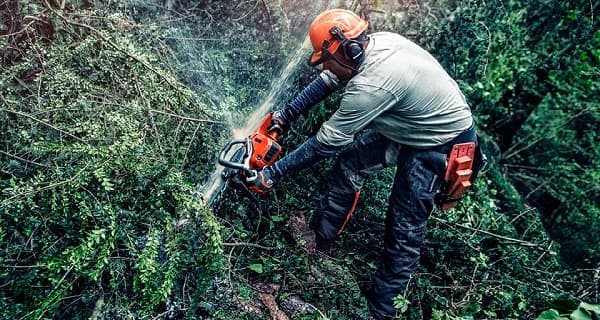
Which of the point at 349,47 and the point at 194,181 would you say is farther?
the point at 194,181

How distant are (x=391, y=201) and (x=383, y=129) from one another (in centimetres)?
53

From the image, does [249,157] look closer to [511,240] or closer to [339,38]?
[339,38]

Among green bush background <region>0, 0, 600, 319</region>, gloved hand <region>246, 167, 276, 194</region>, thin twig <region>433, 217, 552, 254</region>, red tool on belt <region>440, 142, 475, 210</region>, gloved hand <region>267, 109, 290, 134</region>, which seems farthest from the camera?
thin twig <region>433, 217, 552, 254</region>

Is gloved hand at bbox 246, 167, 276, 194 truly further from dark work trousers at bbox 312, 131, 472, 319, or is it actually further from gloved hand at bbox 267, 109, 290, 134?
dark work trousers at bbox 312, 131, 472, 319

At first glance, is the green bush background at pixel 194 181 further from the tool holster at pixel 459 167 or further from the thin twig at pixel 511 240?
the tool holster at pixel 459 167

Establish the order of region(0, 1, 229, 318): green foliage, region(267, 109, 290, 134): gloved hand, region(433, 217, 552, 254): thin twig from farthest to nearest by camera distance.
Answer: region(433, 217, 552, 254): thin twig → region(267, 109, 290, 134): gloved hand → region(0, 1, 229, 318): green foliage

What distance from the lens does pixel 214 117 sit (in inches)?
116

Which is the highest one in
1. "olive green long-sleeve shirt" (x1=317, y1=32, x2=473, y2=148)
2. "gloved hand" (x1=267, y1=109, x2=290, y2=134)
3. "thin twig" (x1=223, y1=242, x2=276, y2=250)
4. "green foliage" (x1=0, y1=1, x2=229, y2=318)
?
"olive green long-sleeve shirt" (x1=317, y1=32, x2=473, y2=148)

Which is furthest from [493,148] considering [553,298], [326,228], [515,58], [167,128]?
[167,128]

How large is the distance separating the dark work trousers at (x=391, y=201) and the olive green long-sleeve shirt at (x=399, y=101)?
17cm

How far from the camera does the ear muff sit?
2.42 m

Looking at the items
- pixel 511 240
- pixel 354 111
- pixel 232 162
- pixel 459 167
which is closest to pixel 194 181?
pixel 232 162

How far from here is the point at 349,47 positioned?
2436 millimetres

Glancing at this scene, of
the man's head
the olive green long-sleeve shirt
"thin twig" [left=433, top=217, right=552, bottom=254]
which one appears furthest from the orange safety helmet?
"thin twig" [left=433, top=217, right=552, bottom=254]
